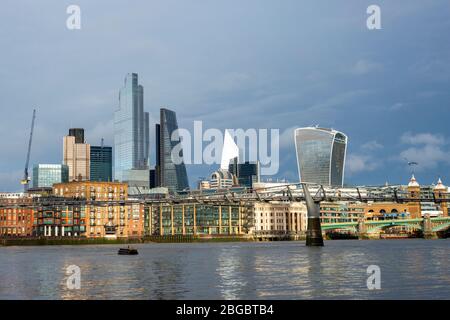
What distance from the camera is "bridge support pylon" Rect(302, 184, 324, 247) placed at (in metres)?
141

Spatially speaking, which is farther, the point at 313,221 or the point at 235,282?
the point at 313,221

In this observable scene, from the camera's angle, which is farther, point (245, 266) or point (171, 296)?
point (245, 266)

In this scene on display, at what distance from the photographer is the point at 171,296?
57.6m

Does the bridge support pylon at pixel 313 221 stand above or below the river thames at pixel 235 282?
above

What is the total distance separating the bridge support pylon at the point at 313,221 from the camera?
462 feet

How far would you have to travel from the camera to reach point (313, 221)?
14300 cm

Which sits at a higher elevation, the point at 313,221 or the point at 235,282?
the point at 313,221

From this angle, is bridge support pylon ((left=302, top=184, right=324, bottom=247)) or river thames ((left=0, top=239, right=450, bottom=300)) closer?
river thames ((left=0, top=239, right=450, bottom=300))
